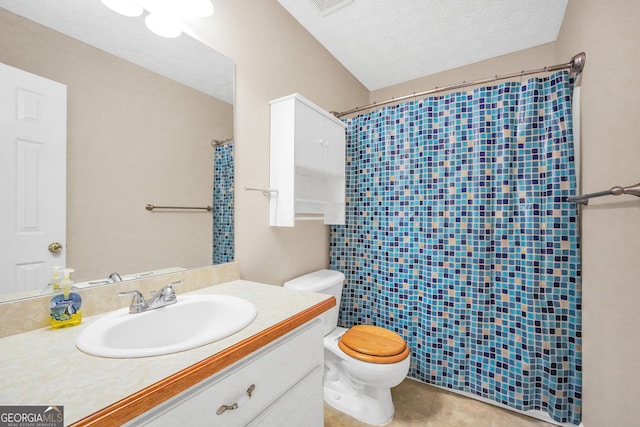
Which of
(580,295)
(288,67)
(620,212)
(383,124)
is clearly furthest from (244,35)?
(580,295)

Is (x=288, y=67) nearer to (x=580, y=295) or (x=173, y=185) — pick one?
(x=173, y=185)

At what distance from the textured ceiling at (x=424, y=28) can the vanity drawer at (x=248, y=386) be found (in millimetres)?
1903

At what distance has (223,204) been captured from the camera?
1.35 meters

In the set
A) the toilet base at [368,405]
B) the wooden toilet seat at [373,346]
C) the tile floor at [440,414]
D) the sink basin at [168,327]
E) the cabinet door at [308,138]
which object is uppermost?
the cabinet door at [308,138]

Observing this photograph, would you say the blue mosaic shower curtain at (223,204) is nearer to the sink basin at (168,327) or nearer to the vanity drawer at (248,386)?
the sink basin at (168,327)

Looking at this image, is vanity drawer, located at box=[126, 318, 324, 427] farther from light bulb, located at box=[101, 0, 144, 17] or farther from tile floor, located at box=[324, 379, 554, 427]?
light bulb, located at box=[101, 0, 144, 17]

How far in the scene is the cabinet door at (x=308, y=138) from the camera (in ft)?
5.10

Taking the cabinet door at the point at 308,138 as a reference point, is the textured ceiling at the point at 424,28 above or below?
above

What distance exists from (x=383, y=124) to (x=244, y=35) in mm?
1066

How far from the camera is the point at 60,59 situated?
85 cm

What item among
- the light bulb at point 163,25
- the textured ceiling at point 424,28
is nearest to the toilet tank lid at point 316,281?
the light bulb at point 163,25

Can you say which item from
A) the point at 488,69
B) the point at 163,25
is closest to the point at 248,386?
the point at 163,25

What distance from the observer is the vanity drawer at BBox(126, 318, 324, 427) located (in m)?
0.57

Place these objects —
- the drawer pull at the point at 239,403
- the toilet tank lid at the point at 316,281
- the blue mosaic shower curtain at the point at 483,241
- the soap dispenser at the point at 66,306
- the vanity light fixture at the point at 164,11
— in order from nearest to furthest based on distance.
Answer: the drawer pull at the point at 239,403 < the soap dispenser at the point at 66,306 < the vanity light fixture at the point at 164,11 < the blue mosaic shower curtain at the point at 483,241 < the toilet tank lid at the point at 316,281
